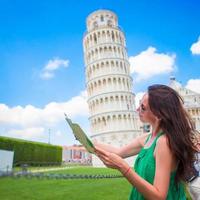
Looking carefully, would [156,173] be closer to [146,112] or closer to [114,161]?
[114,161]

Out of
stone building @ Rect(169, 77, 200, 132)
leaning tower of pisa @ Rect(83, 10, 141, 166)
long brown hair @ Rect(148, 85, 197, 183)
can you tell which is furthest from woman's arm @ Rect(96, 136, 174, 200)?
stone building @ Rect(169, 77, 200, 132)

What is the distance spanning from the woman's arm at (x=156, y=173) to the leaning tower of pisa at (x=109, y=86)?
4905 cm

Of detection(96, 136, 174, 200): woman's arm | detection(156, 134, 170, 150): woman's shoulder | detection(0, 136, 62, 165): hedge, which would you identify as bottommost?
detection(96, 136, 174, 200): woman's arm

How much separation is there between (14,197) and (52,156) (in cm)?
3693

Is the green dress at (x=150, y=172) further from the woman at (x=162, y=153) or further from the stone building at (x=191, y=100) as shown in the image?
the stone building at (x=191, y=100)

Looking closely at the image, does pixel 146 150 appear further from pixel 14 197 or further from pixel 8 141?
pixel 8 141

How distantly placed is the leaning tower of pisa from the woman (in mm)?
48753

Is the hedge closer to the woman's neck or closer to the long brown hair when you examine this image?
the woman's neck

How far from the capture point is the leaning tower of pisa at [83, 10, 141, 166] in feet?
172

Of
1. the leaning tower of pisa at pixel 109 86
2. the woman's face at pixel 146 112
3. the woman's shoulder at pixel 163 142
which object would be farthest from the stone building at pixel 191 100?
the woman's shoulder at pixel 163 142

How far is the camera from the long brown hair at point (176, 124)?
88.4 inches

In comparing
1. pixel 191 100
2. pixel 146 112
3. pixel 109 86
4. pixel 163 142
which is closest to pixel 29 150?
pixel 109 86

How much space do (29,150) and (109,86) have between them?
23518mm

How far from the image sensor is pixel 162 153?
7.02ft
